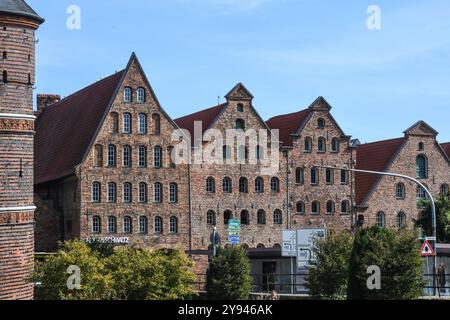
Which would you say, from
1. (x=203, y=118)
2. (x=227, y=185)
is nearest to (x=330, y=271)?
(x=227, y=185)

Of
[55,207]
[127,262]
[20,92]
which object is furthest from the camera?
[55,207]

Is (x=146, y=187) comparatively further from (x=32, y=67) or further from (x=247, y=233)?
(x=32, y=67)

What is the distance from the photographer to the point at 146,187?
61719 mm

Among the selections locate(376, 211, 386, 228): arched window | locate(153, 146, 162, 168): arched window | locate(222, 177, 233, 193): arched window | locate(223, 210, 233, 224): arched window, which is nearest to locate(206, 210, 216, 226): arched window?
locate(223, 210, 233, 224): arched window

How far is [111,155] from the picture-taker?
2381 inches

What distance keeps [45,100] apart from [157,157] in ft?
58.9

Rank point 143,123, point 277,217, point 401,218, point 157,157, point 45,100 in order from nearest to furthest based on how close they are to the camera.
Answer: point 143,123, point 157,157, point 277,217, point 401,218, point 45,100

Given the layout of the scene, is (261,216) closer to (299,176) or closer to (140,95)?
(299,176)

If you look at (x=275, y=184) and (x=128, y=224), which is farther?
(x=275, y=184)

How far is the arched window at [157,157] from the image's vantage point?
61.8 m

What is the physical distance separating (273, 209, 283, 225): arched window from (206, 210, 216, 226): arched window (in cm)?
467

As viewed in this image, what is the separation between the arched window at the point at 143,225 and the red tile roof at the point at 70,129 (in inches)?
215
